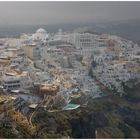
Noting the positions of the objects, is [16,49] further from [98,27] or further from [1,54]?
[98,27]

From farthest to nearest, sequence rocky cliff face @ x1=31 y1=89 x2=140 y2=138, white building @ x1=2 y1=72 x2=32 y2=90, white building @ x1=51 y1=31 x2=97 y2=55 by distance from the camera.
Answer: white building @ x1=51 y1=31 x2=97 y2=55 → white building @ x1=2 y1=72 x2=32 y2=90 → rocky cliff face @ x1=31 y1=89 x2=140 y2=138

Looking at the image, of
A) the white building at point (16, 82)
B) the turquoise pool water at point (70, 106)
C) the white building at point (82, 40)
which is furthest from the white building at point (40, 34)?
the turquoise pool water at point (70, 106)

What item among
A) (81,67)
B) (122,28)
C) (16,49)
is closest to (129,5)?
(122,28)

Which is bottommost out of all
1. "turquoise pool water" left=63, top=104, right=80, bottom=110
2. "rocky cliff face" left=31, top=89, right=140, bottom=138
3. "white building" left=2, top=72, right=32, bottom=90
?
"rocky cliff face" left=31, top=89, right=140, bottom=138

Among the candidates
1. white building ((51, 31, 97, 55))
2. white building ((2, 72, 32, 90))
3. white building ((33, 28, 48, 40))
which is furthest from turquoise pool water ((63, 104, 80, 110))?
white building ((33, 28, 48, 40))

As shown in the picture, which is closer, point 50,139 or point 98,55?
point 50,139

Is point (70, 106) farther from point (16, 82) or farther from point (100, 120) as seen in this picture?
point (16, 82)

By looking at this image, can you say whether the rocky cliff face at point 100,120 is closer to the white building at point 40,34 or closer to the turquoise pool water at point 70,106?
the turquoise pool water at point 70,106

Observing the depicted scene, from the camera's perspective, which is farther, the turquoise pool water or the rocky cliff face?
the turquoise pool water

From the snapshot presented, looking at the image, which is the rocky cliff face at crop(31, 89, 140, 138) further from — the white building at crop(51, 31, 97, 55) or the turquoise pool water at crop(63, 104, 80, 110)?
the white building at crop(51, 31, 97, 55)

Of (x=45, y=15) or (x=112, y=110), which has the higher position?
(x=45, y=15)

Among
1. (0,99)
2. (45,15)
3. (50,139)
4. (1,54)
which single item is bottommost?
(50,139)
